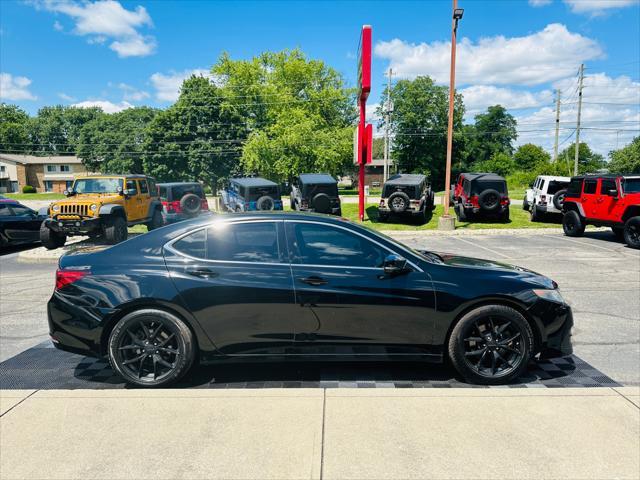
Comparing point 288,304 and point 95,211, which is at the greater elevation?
point 95,211

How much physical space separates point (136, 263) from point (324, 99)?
154 feet

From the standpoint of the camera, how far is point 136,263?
13.0ft

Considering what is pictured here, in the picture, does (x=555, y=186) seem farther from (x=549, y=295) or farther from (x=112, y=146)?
(x=112, y=146)

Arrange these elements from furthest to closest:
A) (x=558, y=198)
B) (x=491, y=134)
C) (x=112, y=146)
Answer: (x=491, y=134) < (x=112, y=146) < (x=558, y=198)

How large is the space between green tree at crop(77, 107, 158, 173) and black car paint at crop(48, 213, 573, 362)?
202 feet

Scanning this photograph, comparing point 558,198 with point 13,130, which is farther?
point 13,130

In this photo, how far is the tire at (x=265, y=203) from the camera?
19.1 m

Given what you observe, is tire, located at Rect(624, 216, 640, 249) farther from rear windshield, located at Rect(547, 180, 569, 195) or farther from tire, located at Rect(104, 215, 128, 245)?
tire, located at Rect(104, 215, 128, 245)

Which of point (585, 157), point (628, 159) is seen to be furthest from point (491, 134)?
point (585, 157)

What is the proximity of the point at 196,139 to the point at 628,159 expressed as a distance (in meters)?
61.3

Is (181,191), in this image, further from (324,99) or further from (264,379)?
(324,99)

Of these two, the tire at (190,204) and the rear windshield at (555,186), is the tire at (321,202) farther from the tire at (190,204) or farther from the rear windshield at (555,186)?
the rear windshield at (555,186)

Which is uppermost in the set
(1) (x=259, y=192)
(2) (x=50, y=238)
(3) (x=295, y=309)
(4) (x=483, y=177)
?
(4) (x=483, y=177)

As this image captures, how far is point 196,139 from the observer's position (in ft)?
168
